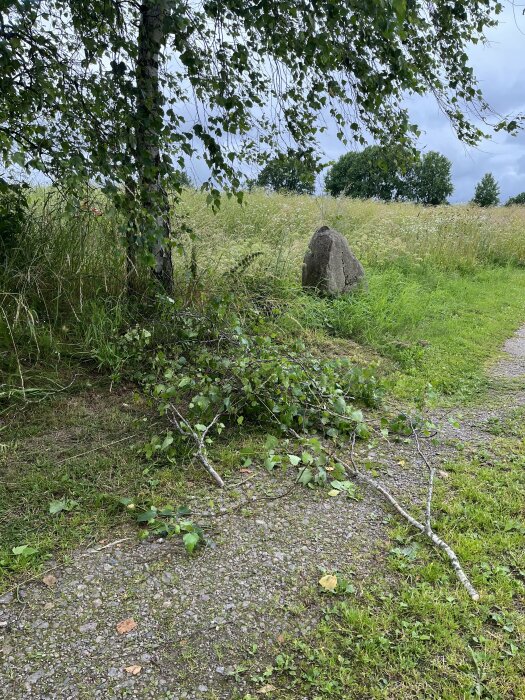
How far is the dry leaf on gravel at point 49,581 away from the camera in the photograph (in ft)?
7.19

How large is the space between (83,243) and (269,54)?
2269 mm

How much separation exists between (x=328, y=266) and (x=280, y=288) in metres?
0.83

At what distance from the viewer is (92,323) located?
4.18 m

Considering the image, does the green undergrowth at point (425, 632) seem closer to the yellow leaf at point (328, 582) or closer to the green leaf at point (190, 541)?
the yellow leaf at point (328, 582)

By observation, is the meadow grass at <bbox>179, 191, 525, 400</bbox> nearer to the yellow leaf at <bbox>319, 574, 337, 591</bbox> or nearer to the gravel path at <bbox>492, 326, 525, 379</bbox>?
the gravel path at <bbox>492, 326, 525, 379</bbox>

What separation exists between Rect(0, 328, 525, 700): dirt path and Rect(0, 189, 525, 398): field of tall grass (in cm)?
189

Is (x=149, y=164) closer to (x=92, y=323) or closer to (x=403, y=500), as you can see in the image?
(x=92, y=323)

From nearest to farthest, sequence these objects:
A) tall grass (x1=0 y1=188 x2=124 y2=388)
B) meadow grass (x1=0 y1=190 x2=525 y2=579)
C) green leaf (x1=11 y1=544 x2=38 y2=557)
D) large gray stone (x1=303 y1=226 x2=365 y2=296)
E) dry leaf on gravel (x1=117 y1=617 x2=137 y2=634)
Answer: dry leaf on gravel (x1=117 y1=617 x2=137 y2=634)
green leaf (x1=11 y1=544 x2=38 y2=557)
meadow grass (x1=0 y1=190 x2=525 y2=579)
tall grass (x1=0 y1=188 x2=124 y2=388)
large gray stone (x1=303 y1=226 x2=365 y2=296)

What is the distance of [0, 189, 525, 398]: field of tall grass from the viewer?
416 cm

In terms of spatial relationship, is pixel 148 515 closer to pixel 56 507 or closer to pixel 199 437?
pixel 56 507

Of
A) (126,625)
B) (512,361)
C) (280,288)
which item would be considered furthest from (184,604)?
(512,361)

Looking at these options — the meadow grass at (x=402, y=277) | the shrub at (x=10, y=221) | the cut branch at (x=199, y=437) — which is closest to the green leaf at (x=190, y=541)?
the cut branch at (x=199, y=437)

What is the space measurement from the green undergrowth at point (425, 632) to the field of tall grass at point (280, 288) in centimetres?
212

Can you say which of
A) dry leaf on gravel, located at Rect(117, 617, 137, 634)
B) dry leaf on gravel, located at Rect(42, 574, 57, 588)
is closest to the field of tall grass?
dry leaf on gravel, located at Rect(42, 574, 57, 588)
